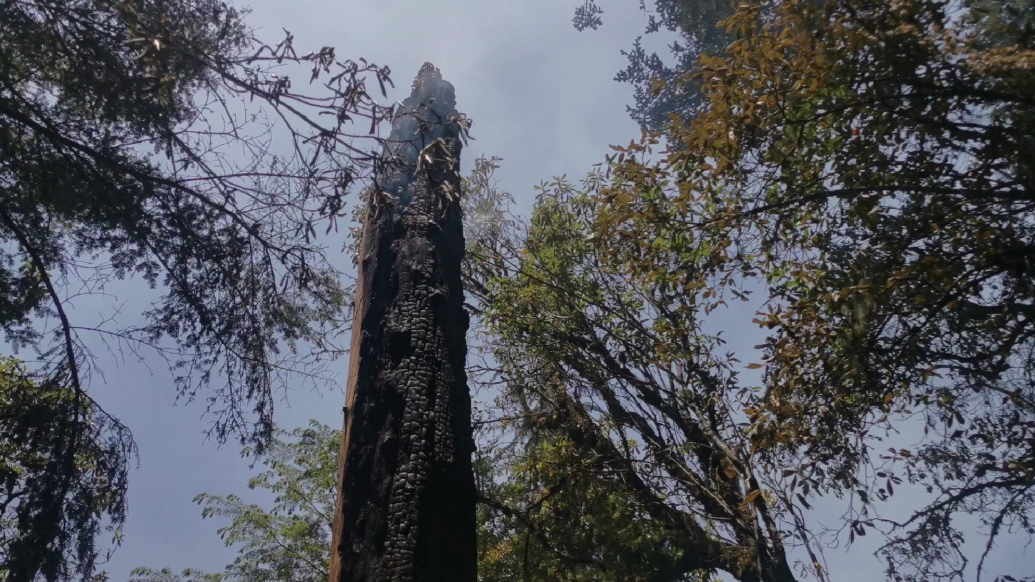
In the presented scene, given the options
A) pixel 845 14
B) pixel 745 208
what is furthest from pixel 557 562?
pixel 845 14

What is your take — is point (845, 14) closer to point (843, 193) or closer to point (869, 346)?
point (843, 193)

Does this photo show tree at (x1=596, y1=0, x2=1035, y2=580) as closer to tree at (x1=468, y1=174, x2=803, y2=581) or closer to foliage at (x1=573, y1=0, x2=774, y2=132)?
tree at (x1=468, y1=174, x2=803, y2=581)

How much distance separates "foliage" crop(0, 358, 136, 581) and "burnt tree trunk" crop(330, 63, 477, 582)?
240cm

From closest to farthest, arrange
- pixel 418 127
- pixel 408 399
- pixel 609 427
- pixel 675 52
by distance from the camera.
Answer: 1. pixel 408 399
2. pixel 418 127
3. pixel 609 427
4. pixel 675 52

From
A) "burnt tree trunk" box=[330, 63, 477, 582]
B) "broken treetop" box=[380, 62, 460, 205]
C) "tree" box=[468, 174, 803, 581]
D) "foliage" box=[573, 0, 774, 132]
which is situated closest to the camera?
"burnt tree trunk" box=[330, 63, 477, 582]

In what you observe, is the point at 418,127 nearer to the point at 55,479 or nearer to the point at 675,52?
the point at 55,479

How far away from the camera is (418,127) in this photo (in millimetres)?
5062

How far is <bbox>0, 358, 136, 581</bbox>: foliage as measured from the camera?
4.86 m

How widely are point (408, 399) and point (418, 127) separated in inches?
80.0

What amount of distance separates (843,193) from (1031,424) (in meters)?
1.86

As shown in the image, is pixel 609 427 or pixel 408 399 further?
pixel 609 427

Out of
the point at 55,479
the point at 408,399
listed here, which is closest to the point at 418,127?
the point at 408,399

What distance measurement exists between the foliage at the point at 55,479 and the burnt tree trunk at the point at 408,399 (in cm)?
240

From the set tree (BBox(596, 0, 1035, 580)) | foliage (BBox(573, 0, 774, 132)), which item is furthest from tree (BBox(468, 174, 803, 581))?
foliage (BBox(573, 0, 774, 132))
